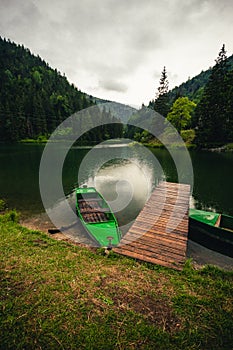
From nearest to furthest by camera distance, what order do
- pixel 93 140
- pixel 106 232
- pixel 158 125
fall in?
pixel 106 232 → pixel 158 125 → pixel 93 140

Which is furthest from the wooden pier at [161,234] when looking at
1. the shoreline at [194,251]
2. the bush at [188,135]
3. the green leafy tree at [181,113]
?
the green leafy tree at [181,113]

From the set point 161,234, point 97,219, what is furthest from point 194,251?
point 97,219

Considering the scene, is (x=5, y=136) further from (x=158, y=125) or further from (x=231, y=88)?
(x=231, y=88)

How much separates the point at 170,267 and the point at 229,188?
54.0ft

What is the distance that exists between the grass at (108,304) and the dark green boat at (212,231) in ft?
9.62

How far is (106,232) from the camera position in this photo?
8.48 meters

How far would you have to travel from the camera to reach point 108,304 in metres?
3.99

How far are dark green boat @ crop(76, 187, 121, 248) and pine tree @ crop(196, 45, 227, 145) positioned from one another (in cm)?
4302

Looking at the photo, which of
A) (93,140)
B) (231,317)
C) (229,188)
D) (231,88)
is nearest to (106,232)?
(231,317)

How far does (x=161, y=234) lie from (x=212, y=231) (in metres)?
2.92

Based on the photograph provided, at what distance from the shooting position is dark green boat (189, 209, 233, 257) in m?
7.79

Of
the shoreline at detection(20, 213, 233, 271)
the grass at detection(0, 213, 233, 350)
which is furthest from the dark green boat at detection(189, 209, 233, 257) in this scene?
the grass at detection(0, 213, 233, 350)

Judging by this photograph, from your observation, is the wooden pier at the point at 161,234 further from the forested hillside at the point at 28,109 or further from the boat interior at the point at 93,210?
the forested hillside at the point at 28,109

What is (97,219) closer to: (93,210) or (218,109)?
(93,210)
